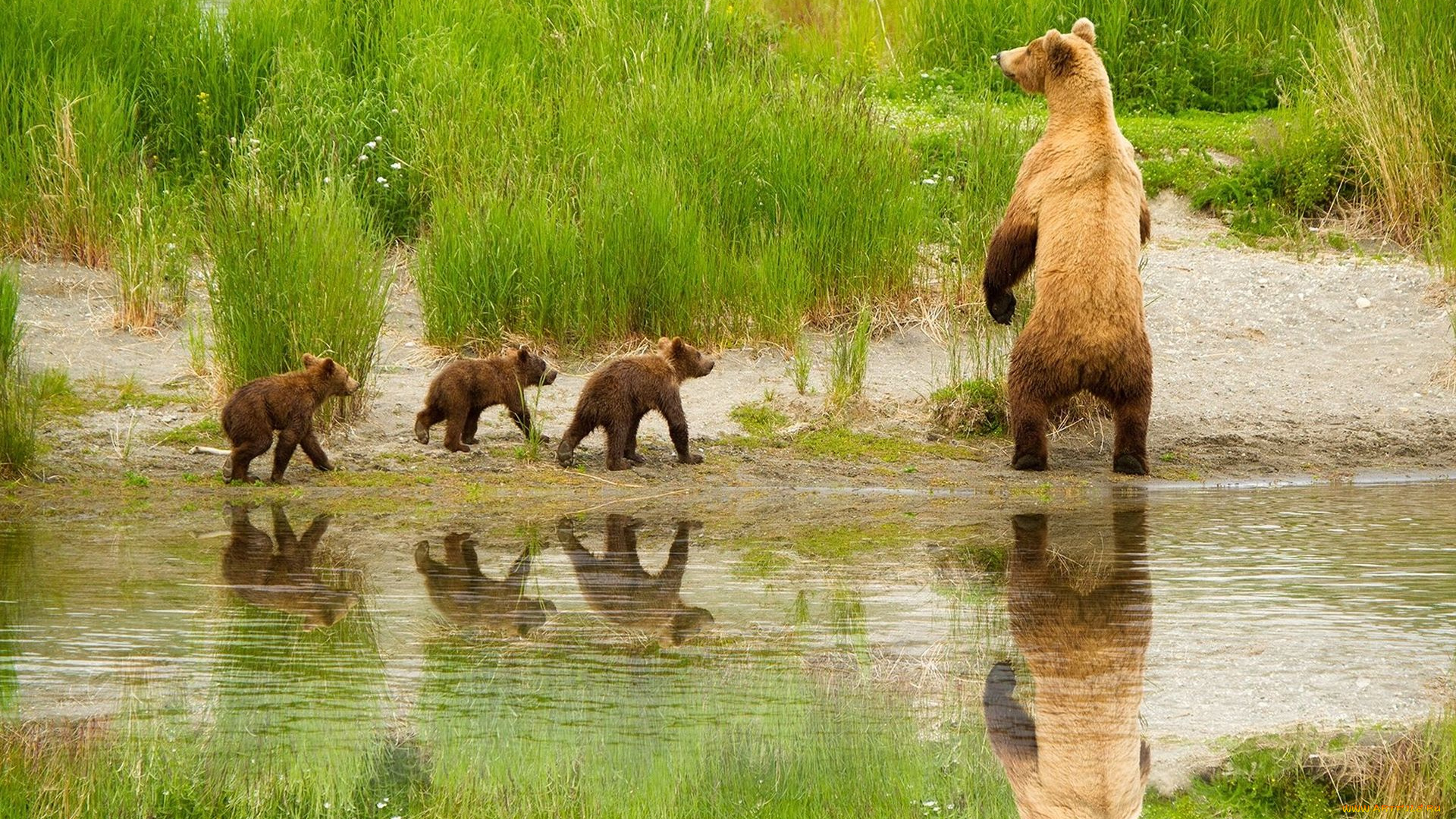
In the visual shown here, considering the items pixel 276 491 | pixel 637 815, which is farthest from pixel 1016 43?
pixel 637 815

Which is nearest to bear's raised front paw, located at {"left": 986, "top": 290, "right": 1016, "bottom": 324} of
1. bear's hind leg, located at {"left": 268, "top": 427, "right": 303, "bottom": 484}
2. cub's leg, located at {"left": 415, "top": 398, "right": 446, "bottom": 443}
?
cub's leg, located at {"left": 415, "top": 398, "right": 446, "bottom": 443}

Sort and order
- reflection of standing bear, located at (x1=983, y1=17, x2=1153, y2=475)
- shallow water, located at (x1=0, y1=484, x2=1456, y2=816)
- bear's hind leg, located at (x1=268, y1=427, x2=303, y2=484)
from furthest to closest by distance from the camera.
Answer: reflection of standing bear, located at (x1=983, y1=17, x2=1153, y2=475) → bear's hind leg, located at (x1=268, y1=427, x2=303, y2=484) → shallow water, located at (x1=0, y1=484, x2=1456, y2=816)

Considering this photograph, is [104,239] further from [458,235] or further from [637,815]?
[637,815]

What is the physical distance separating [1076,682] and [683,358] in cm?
472

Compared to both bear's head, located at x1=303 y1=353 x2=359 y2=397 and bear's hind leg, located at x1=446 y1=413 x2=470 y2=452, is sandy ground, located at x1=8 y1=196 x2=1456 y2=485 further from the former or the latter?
bear's head, located at x1=303 y1=353 x2=359 y2=397

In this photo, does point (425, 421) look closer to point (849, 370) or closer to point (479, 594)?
point (849, 370)

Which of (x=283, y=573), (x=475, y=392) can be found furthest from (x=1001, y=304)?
(x=283, y=573)

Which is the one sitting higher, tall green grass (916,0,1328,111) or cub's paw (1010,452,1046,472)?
tall green grass (916,0,1328,111)

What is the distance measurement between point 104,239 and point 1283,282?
324 inches

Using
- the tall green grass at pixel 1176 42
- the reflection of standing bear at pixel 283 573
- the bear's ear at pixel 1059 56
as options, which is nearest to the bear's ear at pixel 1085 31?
the bear's ear at pixel 1059 56

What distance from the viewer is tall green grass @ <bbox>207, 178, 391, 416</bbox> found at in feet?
29.9

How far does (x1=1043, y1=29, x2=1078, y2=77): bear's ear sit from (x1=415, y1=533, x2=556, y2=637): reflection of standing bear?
3.94 meters

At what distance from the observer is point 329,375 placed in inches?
339

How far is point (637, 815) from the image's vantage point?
4.17m
